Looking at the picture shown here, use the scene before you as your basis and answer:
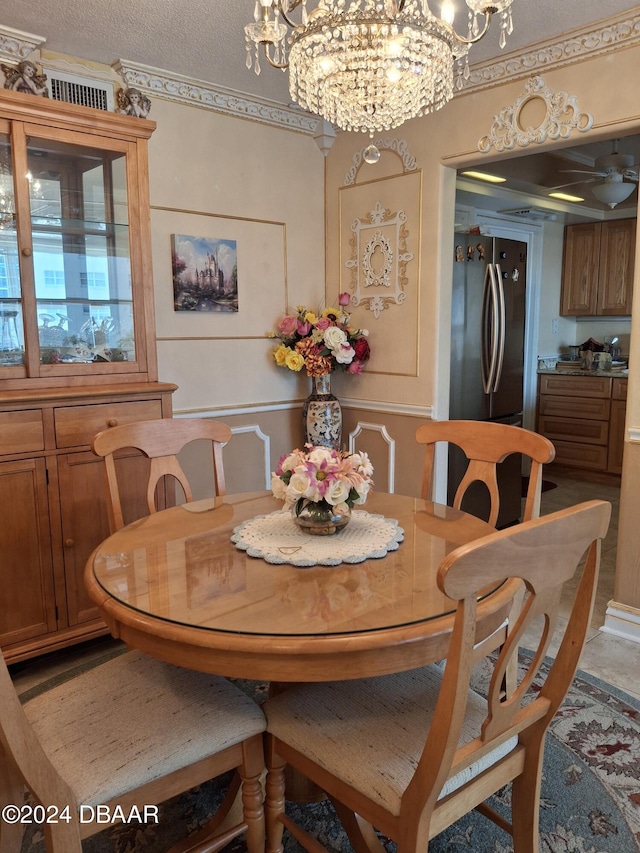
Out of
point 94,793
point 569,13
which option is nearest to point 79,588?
Answer: point 94,793

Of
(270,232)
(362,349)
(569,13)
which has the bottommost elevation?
(362,349)

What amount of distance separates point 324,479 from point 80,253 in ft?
5.59

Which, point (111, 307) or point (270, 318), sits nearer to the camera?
point (111, 307)

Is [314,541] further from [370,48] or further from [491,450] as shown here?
[370,48]

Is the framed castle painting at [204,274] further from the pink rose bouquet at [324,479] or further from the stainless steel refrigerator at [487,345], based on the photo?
the pink rose bouquet at [324,479]

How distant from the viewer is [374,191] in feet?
11.7

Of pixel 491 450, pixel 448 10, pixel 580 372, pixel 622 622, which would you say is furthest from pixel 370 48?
pixel 580 372

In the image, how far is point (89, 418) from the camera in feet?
8.19

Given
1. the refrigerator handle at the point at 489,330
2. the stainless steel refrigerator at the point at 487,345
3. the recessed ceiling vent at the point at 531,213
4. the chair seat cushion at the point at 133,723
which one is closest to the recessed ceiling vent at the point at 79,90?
the stainless steel refrigerator at the point at 487,345

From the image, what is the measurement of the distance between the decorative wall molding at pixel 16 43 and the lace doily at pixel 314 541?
2313 millimetres

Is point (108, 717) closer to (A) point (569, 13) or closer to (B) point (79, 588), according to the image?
(B) point (79, 588)

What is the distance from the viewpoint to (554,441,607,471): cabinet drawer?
555cm

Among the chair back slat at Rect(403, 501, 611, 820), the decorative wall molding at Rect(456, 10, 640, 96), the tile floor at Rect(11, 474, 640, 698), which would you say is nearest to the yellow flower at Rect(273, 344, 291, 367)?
the decorative wall molding at Rect(456, 10, 640, 96)

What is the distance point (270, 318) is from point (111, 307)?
1.15 meters
